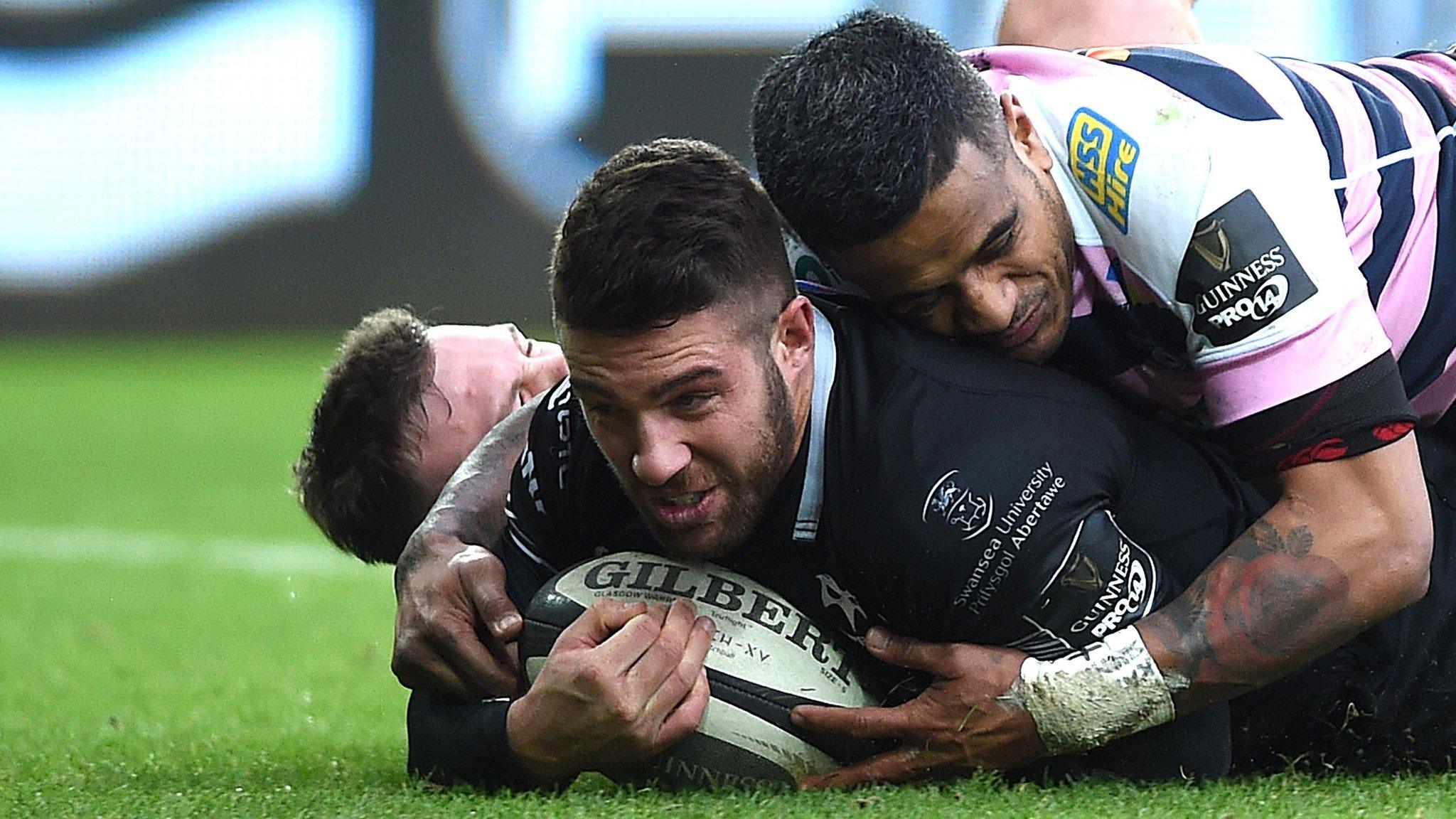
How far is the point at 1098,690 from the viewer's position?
10.4 ft

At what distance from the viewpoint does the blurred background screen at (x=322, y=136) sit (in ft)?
43.3

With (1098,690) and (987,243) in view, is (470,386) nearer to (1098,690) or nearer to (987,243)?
(987,243)

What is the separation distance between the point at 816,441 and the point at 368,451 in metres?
1.45

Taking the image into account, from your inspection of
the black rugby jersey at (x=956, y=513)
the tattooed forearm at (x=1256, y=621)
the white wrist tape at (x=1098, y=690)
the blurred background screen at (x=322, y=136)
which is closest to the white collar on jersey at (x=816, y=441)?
the black rugby jersey at (x=956, y=513)

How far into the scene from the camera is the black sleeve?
125 inches

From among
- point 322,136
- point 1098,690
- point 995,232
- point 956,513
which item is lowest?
point 322,136

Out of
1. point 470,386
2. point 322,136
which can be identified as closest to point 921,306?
point 470,386

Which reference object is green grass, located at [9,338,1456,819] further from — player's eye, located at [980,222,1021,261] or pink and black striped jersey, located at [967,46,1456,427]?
player's eye, located at [980,222,1021,261]

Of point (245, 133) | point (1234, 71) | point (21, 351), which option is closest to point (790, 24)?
point (245, 133)

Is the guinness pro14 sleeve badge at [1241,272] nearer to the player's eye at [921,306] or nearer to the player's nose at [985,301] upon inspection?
the player's nose at [985,301]

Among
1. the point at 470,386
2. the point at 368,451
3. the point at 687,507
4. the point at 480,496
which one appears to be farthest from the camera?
the point at 470,386

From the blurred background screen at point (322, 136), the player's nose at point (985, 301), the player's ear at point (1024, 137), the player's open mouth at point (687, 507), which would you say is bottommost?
the blurred background screen at point (322, 136)

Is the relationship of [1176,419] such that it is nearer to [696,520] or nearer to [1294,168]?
[1294,168]

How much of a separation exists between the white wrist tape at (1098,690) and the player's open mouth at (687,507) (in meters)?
0.59
